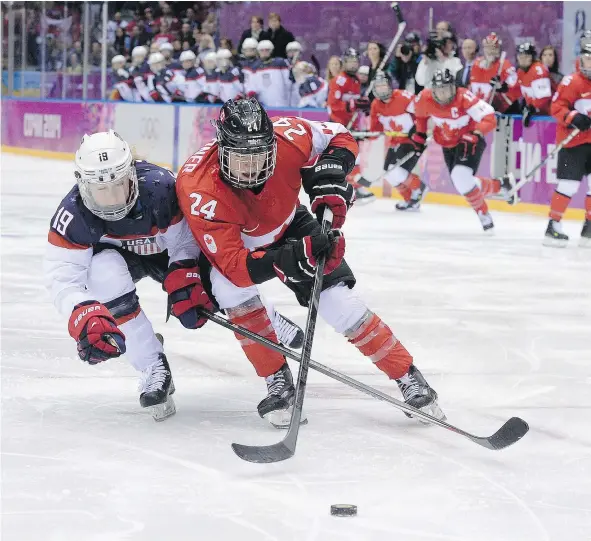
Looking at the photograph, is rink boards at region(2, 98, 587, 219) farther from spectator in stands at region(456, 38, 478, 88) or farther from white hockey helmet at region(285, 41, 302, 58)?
white hockey helmet at region(285, 41, 302, 58)

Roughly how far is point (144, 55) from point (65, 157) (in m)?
1.55

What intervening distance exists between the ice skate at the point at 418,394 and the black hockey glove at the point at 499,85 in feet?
21.5

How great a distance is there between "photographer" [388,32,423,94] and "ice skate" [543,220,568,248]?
3215 millimetres

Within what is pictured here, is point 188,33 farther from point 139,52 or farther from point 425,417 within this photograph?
point 425,417

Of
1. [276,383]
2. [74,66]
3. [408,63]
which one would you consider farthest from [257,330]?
[74,66]

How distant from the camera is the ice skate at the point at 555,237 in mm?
7160

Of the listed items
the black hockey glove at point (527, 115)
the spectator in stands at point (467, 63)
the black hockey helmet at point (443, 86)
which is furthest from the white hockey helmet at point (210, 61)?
the black hockey helmet at point (443, 86)

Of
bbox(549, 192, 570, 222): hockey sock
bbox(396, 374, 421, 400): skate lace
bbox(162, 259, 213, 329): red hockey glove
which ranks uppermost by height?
bbox(162, 259, 213, 329): red hockey glove

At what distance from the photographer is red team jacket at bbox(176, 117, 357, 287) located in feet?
9.85

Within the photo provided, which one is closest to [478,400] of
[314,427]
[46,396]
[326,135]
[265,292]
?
[314,427]

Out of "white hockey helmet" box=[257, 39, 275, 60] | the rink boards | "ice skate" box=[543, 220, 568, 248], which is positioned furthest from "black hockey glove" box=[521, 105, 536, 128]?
"white hockey helmet" box=[257, 39, 275, 60]

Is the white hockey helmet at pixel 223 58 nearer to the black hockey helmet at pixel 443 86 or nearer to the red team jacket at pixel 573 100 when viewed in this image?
the black hockey helmet at pixel 443 86

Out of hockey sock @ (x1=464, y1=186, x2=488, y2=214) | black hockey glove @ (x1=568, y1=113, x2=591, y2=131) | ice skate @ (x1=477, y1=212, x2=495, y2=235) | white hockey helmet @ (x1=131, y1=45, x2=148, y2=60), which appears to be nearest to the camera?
black hockey glove @ (x1=568, y1=113, x2=591, y2=131)

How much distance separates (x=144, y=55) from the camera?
14.1 meters
